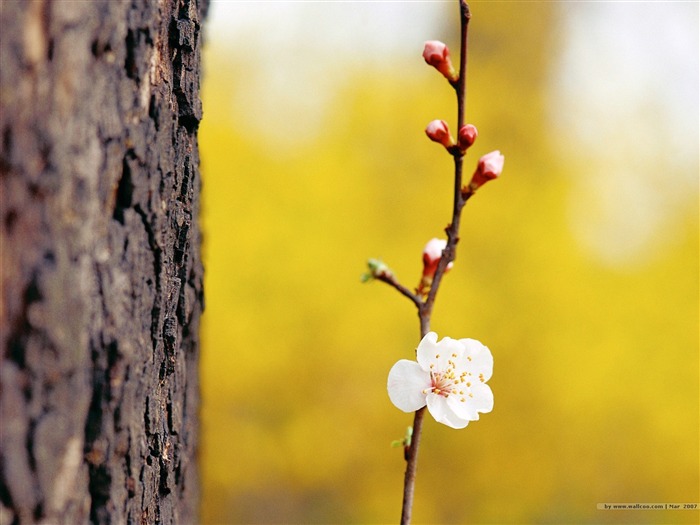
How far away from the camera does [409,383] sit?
819mm

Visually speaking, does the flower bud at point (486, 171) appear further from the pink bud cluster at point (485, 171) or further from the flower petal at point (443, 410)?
the flower petal at point (443, 410)

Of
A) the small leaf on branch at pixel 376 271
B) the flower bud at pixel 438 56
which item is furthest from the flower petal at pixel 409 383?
the flower bud at pixel 438 56

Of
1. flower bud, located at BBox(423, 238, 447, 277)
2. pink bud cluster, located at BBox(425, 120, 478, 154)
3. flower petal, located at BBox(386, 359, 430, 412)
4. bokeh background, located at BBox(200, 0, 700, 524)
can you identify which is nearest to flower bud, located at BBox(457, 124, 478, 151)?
pink bud cluster, located at BBox(425, 120, 478, 154)

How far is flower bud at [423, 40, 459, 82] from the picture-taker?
845 millimetres

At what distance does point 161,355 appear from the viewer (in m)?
0.79

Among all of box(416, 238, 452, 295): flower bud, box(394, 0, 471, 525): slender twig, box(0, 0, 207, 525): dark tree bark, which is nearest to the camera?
box(0, 0, 207, 525): dark tree bark

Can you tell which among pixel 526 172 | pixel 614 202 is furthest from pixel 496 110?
→ pixel 614 202

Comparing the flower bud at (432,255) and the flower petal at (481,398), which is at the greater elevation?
the flower bud at (432,255)

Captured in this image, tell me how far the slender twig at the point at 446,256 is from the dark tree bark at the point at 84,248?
285 millimetres

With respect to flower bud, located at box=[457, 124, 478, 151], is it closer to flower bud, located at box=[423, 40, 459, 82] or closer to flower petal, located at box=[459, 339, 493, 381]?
flower bud, located at box=[423, 40, 459, 82]

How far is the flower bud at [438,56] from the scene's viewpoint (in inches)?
33.3

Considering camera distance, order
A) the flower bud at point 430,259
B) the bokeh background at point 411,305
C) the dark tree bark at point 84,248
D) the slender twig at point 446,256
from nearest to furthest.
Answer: the dark tree bark at point 84,248
the slender twig at point 446,256
the flower bud at point 430,259
the bokeh background at point 411,305

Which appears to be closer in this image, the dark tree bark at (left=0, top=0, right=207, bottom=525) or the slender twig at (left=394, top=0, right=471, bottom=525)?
the dark tree bark at (left=0, top=0, right=207, bottom=525)

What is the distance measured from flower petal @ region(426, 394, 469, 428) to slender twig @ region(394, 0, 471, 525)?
15 millimetres
